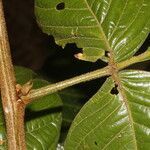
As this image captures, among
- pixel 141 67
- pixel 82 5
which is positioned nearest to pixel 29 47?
pixel 141 67

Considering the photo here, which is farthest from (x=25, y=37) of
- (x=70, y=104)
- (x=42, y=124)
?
(x=42, y=124)

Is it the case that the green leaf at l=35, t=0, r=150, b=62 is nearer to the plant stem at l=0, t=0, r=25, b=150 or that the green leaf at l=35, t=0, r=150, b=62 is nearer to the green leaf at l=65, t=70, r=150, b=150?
the green leaf at l=65, t=70, r=150, b=150

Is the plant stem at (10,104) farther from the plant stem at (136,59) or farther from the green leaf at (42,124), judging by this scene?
the plant stem at (136,59)

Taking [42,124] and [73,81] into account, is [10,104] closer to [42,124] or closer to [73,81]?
[73,81]

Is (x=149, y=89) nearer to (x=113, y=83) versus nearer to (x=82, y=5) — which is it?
(x=113, y=83)

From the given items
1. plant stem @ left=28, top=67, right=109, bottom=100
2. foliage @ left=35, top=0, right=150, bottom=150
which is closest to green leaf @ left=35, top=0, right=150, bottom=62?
foliage @ left=35, top=0, right=150, bottom=150

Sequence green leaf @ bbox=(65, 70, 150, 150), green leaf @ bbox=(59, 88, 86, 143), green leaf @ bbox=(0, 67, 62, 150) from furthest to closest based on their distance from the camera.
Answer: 1. green leaf @ bbox=(59, 88, 86, 143)
2. green leaf @ bbox=(0, 67, 62, 150)
3. green leaf @ bbox=(65, 70, 150, 150)

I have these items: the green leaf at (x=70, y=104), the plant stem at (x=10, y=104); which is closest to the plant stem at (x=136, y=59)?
the plant stem at (x=10, y=104)
